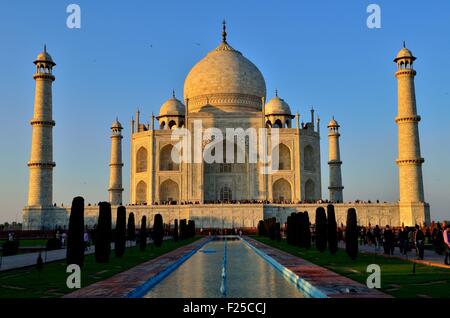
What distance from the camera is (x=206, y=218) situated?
29.2 metres

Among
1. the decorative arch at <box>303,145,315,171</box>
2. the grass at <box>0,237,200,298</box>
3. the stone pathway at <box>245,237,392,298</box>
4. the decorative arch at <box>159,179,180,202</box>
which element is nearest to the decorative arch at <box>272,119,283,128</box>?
the decorative arch at <box>303,145,315,171</box>

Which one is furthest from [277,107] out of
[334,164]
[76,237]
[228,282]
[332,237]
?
[228,282]

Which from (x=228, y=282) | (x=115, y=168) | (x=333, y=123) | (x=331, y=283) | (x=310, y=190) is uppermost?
(x=333, y=123)

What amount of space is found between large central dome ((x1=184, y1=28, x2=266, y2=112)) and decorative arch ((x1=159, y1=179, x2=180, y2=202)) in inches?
218

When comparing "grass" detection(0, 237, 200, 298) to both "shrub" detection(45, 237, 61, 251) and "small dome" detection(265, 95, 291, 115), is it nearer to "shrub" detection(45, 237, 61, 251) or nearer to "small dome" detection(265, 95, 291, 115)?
"shrub" detection(45, 237, 61, 251)

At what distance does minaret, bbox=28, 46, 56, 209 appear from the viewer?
2878cm

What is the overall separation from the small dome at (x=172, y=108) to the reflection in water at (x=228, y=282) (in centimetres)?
2603

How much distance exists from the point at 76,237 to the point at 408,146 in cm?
2110

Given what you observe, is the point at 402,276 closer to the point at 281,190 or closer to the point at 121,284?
the point at 121,284

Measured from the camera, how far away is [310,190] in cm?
3422

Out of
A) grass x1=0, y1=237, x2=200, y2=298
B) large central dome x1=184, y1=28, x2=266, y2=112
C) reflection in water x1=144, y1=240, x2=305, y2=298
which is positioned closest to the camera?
grass x1=0, y1=237, x2=200, y2=298

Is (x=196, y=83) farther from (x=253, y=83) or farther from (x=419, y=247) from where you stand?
(x=419, y=247)

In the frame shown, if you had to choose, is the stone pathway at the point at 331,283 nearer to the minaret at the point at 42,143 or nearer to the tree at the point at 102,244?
the tree at the point at 102,244
